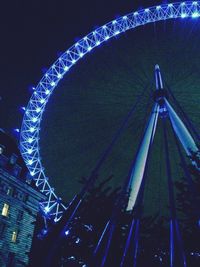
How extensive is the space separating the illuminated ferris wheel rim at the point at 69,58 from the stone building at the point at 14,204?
444 cm

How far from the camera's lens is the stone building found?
31.2m

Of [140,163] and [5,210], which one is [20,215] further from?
[140,163]

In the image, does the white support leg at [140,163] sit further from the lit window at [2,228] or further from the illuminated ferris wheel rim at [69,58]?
the lit window at [2,228]

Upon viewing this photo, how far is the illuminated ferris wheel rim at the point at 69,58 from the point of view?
2783cm

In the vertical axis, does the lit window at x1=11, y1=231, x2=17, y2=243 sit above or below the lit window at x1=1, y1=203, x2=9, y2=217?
below

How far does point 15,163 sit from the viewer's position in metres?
35.6

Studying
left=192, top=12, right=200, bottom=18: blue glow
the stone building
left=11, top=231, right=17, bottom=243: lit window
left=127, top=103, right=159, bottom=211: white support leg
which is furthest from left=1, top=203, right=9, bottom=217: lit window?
left=192, top=12, right=200, bottom=18: blue glow

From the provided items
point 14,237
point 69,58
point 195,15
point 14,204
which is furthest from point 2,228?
point 195,15

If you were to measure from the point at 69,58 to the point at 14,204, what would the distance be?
1389 centimetres

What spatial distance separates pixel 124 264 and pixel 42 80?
20.7 metres

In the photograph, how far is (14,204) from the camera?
3331cm

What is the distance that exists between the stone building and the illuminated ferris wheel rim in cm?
444

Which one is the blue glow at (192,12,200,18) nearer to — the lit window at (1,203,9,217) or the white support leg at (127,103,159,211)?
the white support leg at (127,103,159,211)

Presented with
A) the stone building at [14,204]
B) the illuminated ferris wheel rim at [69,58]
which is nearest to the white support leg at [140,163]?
the illuminated ferris wheel rim at [69,58]
